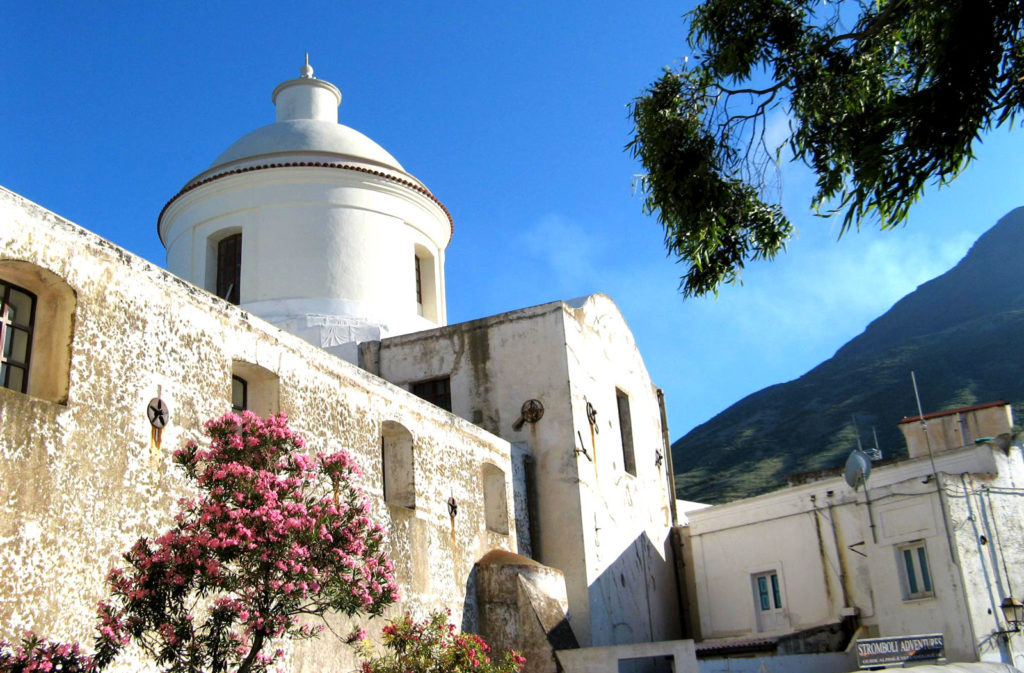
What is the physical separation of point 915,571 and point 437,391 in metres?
8.05

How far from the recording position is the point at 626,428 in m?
19.9

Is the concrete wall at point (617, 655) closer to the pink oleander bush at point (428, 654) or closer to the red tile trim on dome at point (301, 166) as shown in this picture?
the pink oleander bush at point (428, 654)

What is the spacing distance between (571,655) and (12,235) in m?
8.34

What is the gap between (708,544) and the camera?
68.5 feet

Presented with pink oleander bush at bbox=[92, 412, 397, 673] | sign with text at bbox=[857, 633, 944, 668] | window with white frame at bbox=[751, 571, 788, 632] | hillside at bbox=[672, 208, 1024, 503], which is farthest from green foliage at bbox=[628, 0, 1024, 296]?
hillside at bbox=[672, 208, 1024, 503]

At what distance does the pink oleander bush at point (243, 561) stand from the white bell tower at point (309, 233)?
9453mm

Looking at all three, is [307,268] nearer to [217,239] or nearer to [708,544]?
[217,239]

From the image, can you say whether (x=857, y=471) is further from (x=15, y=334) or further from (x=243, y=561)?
(x=15, y=334)

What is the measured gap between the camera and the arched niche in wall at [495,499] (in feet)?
52.3

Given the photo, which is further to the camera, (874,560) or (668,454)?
(668,454)

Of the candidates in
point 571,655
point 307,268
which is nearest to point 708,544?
point 571,655

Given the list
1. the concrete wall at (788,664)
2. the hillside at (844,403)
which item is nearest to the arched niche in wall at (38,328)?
the concrete wall at (788,664)

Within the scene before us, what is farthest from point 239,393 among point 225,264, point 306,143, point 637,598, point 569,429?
point 637,598

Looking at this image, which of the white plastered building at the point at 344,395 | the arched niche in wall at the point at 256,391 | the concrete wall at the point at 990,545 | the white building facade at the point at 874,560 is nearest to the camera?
the white plastered building at the point at 344,395
